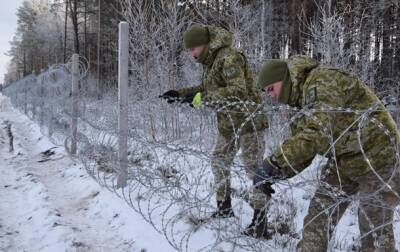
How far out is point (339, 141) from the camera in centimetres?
218

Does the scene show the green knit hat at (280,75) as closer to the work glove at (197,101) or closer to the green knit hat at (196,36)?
the work glove at (197,101)

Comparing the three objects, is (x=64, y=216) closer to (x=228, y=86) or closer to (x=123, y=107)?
(x=123, y=107)

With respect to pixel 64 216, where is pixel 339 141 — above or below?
above

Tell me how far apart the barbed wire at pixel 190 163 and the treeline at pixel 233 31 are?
187 centimetres

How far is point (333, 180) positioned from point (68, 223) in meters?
2.69

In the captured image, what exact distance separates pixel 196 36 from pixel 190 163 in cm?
249

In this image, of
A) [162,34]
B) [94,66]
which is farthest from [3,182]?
[94,66]

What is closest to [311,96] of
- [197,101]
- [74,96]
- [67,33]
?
[197,101]

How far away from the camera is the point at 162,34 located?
35.2 feet

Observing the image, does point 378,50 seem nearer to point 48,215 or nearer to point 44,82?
point 44,82

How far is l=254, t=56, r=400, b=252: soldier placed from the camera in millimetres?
1986

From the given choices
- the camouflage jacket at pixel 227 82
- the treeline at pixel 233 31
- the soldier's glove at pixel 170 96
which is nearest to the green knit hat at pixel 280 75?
the camouflage jacket at pixel 227 82

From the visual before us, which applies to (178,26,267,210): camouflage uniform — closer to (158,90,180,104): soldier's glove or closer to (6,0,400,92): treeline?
(158,90,180,104): soldier's glove

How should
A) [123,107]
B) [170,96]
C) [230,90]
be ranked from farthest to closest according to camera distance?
Result: [123,107], [170,96], [230,90]
